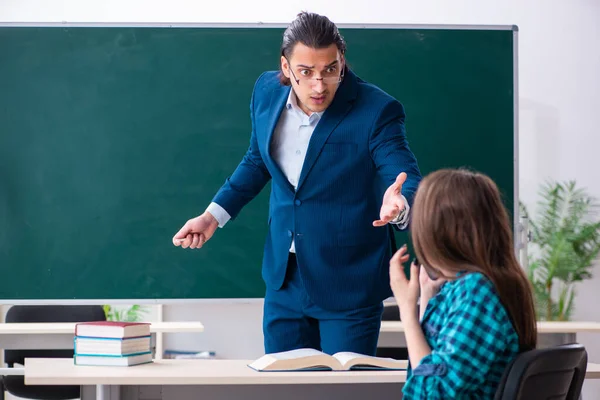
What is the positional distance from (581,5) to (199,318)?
3.53m

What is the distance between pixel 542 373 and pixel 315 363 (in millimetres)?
579

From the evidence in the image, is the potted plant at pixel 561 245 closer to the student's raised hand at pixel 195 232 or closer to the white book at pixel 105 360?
the student's raised hand at pixel 195 232

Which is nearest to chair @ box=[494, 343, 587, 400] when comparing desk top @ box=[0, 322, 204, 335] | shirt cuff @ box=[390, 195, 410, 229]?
shirt cuff @ box=[390, 195, 410, 229]

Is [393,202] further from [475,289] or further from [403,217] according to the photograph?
[475,289]

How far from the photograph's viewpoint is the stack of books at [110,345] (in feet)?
6.36

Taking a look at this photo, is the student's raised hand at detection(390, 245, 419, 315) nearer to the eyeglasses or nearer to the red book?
the red book

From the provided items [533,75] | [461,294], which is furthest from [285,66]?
[533,75]

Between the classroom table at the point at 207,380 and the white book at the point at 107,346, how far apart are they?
0.05 m

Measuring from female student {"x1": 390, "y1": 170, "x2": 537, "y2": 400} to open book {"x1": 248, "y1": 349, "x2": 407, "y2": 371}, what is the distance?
0.30 meters

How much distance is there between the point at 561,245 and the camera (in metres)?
5.37

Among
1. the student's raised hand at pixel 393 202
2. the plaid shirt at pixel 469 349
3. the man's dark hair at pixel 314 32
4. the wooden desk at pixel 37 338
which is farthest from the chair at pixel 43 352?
the plaid shirt at pixel 469 349

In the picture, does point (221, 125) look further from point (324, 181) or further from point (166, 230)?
point (324, 181)

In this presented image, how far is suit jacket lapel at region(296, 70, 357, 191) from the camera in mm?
2320

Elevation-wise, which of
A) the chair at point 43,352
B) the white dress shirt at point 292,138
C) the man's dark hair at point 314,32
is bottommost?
the chair at point 43,352
